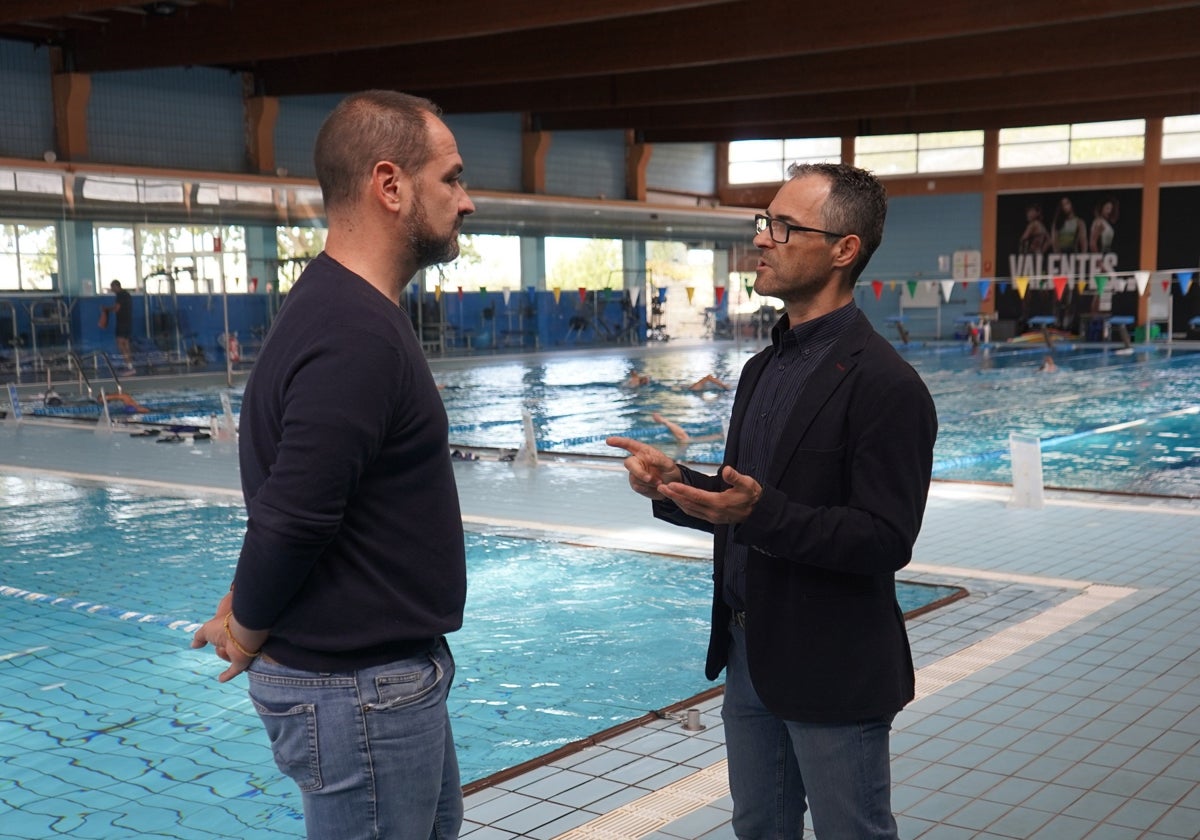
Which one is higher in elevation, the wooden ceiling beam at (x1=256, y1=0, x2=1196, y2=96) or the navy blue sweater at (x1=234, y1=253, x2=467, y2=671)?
the wooden ceiling beam at (x1=256, y1=0, x2=1196, y2=96)

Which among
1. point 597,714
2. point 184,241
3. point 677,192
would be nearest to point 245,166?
point 184,241

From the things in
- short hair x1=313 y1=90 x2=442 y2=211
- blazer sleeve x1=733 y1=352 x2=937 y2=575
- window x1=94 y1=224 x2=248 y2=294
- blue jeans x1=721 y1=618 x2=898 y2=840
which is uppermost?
window x1=94 y1=224 x2=248 y2=294

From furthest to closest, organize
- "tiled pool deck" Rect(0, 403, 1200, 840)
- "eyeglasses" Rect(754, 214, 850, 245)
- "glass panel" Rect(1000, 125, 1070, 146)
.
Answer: "glass panel" Rect(1000, 125, 1070, 146) → "tiled pool deck" Rect(0, 403, 1200, 840) → "eyeglasses" Rect(754, 214, 850, 245)

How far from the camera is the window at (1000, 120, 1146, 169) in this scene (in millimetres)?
28234

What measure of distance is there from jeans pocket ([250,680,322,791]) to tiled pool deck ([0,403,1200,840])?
4.63ft

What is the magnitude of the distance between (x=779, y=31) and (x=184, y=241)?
882 centimetres

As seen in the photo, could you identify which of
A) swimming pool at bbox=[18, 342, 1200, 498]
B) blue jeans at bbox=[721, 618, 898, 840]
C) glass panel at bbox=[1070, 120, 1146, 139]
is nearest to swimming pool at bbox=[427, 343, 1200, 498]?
swimming pool at bbox=[18, 342, 1200, 498]

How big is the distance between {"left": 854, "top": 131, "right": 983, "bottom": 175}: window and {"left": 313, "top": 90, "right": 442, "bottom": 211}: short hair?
2996cm

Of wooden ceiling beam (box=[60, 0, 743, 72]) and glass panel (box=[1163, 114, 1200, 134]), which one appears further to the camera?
glass panel (box=[1163, 114, 1200, 134])

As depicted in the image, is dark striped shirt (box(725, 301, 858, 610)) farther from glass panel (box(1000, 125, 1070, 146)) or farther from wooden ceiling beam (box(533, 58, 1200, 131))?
glass panel (box(1000, 125, 1070, 146))

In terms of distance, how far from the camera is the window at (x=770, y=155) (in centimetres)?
3200

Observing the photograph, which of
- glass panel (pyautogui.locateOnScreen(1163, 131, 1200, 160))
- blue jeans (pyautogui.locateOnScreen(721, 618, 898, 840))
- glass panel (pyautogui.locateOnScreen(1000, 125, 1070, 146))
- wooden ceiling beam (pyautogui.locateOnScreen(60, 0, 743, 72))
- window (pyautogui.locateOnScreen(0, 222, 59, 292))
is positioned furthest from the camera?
glass panel (pyautogui.locateOnScreen(1000, 125, 1070, 146))

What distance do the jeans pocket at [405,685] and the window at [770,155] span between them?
102 feet

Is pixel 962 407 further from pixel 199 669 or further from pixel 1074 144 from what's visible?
pixel 1074 144
